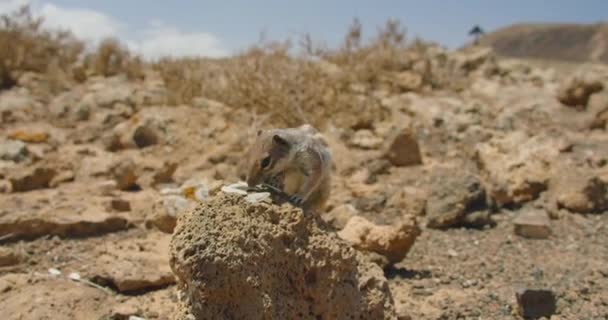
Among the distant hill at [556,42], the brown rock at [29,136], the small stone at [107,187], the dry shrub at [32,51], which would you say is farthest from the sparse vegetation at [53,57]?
the distant hill at [556,42]

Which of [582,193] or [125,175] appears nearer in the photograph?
[582,193]

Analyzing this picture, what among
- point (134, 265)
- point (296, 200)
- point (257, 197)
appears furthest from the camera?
point (134, 265)

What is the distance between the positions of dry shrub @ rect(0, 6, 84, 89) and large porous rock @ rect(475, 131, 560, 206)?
7637 mm

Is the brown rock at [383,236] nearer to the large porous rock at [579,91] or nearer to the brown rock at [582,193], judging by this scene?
the brown rock at [582,193]

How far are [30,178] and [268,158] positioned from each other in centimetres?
409

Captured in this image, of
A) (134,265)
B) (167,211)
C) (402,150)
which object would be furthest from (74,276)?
(402,150)

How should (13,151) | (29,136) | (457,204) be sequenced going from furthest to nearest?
(29,136)
(13,151)
(457,204)

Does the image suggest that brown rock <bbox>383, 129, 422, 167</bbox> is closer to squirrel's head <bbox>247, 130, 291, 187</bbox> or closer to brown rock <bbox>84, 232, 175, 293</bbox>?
brown rock <bbox>84, 232, 175, 293</bbox>

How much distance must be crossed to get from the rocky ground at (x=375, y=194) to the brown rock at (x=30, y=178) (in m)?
0.01

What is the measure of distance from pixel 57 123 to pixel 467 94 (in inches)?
260

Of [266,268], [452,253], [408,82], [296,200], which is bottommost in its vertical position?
Answer: [452,253]

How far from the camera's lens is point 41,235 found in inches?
190

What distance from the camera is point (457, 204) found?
18.1ft

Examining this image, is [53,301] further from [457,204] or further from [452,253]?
[457,204]
